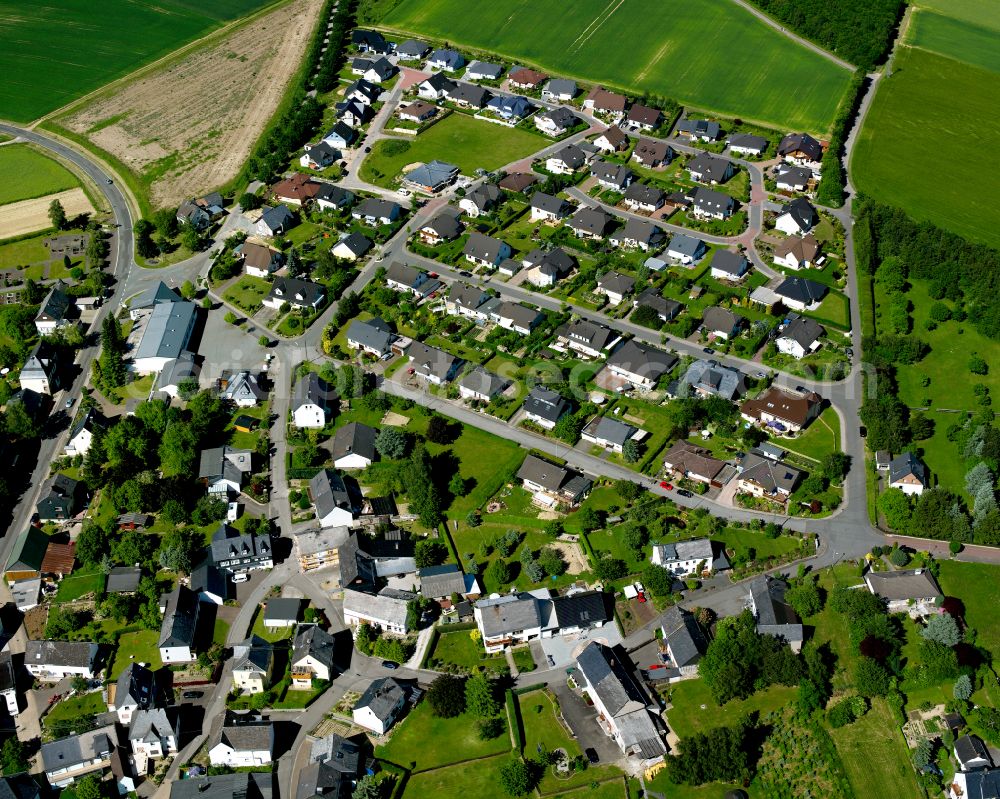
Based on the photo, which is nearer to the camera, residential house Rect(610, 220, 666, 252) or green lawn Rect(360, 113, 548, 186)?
residential house Rect(610, 220, 666, 252)

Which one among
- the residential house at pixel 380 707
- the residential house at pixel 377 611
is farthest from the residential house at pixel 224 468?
the residential house at pixel 380 707

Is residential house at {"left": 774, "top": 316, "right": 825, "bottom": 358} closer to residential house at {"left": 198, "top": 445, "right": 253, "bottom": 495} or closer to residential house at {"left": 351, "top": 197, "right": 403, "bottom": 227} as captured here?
residential house at {"left": 351, "top": 197, "right": 403, "bottom": 227}

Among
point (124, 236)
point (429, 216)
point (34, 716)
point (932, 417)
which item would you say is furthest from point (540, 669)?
point (124, 236)

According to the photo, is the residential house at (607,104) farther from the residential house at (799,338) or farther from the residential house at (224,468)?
the residential house at (224,468)

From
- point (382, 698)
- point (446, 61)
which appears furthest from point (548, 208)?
point (382, 698)

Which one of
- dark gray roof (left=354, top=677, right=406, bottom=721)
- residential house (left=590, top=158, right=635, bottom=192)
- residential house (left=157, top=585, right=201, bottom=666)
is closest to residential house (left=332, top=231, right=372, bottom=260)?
residential house (left=590, top=158, right=635, bottom=192)

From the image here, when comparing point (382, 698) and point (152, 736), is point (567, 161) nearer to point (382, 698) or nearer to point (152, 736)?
point (382, 698)
